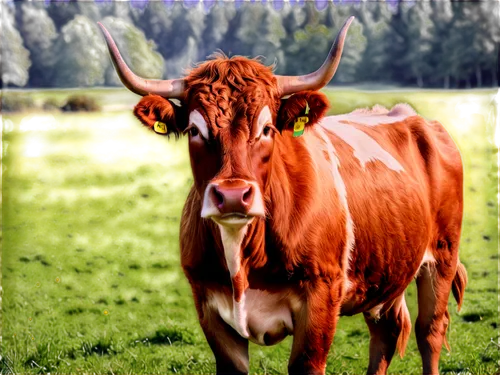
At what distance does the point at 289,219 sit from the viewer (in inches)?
188

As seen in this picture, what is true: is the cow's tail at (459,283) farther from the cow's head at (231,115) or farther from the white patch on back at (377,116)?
the cow's head at (231,115)

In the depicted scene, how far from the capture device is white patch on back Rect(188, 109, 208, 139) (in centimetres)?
444

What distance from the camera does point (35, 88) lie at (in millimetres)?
9703

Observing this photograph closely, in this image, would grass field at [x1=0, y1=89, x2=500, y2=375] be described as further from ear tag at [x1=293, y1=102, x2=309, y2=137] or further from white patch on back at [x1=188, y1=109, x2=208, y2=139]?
white patch on back at [x1=188, y1=109, x2=208, y2=139]

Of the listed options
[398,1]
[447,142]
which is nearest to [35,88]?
[398,1]

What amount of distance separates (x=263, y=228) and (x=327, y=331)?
29.9 inches

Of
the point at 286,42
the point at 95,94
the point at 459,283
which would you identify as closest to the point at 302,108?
the point at 459,283

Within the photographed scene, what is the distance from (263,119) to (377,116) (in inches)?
93.9

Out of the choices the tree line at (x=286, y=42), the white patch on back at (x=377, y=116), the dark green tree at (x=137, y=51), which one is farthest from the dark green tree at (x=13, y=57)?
the white patch on back at (x=377, y=116)

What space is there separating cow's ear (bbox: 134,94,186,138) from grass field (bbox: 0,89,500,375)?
2.99 metres

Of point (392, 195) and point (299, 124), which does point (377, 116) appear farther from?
point (299, 124)

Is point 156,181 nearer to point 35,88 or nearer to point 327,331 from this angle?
point 35,88

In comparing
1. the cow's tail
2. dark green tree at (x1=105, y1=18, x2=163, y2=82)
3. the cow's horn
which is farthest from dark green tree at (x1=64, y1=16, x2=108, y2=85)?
the cow's tail

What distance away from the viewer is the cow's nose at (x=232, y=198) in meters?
4.07
